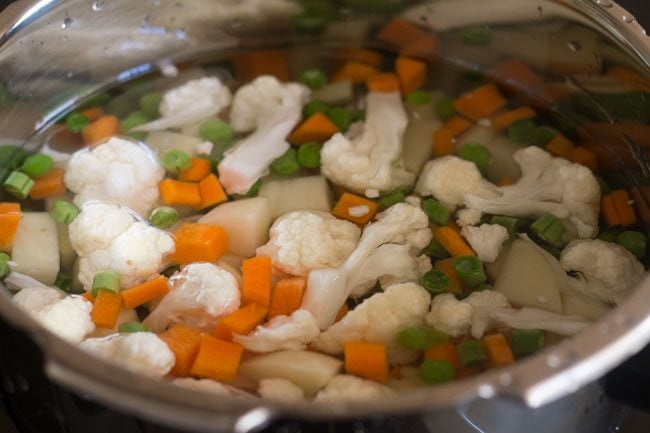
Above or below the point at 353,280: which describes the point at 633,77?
above

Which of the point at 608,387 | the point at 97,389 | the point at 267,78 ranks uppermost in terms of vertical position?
the point at 97,389

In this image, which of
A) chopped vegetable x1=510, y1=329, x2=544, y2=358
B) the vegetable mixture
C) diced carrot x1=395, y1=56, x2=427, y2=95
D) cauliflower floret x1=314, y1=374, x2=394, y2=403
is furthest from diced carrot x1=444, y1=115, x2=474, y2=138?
cauliflower floret x1=314, y1=374, x2=394, y2=403

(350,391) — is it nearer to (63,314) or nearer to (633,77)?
(63,314)

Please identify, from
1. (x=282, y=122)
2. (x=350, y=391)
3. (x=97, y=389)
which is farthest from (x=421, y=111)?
(x=97, y=389)

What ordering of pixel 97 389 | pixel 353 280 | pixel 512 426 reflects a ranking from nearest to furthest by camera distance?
pixel 97 389
pixel 512 426
pixel 353 280

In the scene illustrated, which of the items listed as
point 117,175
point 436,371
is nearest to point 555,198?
point 436,371

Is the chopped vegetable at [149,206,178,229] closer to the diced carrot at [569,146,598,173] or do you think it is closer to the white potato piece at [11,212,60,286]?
the white potato piece at [11,212,60,286]

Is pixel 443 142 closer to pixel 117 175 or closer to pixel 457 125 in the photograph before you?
pixel 457 125
